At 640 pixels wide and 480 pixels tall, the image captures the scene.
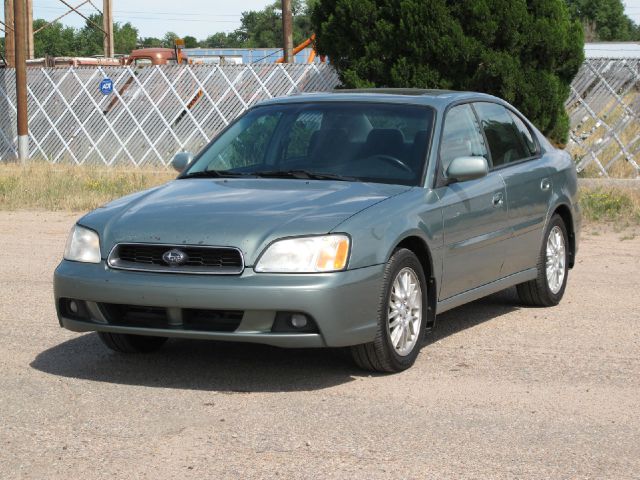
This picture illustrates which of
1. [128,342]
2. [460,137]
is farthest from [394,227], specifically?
[128,342]

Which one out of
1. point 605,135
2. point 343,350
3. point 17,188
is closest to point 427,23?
point 605,135

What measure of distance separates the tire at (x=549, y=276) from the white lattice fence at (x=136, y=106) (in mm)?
12179

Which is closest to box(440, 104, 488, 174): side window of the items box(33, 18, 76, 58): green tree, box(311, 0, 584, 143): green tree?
box(311, 0, 584, 143): green tree

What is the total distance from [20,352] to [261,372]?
1.51 m

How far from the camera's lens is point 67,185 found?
17.8 m

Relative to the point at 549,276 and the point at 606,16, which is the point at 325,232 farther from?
the point at 606,16

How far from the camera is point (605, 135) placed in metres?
18.7

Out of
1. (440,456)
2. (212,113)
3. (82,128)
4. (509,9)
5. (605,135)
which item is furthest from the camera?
(82,128)

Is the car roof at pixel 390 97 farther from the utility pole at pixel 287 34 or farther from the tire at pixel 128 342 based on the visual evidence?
the utility pole at pixel 287 34

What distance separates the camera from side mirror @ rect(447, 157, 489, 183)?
746 cm

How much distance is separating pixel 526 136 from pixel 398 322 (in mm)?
2725

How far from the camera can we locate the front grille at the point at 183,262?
6418 millimetres

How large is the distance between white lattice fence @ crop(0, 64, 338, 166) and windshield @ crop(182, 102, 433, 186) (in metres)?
13.1

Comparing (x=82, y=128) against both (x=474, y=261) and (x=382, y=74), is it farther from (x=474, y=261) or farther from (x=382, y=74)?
(x=474, y=261)
